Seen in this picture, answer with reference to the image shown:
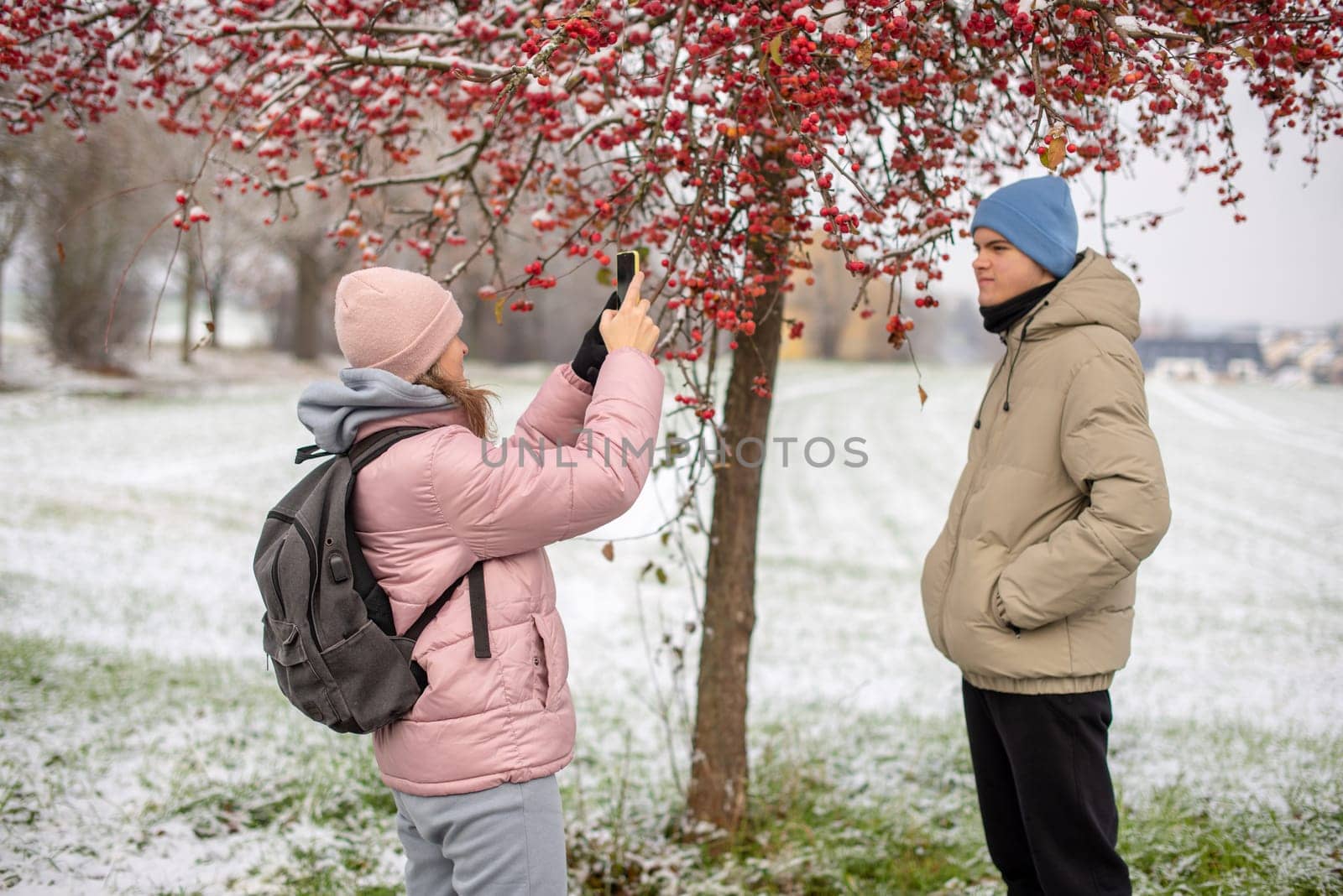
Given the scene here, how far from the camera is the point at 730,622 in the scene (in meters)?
3.46

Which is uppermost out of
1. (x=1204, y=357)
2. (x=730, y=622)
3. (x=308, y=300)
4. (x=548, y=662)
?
(x=308, y=300)

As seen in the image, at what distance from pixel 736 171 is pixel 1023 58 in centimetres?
84

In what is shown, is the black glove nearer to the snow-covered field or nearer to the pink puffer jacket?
the pink puffer jacket

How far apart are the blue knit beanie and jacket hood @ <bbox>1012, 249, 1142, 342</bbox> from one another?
0.19 feet

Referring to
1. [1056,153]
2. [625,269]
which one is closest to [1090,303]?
[1056,153]

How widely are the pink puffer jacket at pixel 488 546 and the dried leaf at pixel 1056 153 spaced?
0.92m

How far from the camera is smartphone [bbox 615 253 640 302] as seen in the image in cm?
194

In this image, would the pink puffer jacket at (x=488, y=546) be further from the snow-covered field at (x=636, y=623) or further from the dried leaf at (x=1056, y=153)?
the snow-covered field at (x=636, y=623)

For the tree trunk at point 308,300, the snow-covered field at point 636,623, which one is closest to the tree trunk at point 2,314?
the snow-covered field at point 636,623

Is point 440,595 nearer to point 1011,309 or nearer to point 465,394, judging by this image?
point 465,394

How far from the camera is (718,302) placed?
2.32m

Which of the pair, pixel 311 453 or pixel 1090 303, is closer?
pixel 311 453

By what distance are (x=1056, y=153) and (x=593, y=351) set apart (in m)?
1.04

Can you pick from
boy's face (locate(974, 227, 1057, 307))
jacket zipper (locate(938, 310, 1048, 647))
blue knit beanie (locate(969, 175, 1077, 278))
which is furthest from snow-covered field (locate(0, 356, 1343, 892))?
blue knit beanie (locate(969, 175, 1077, 278))
